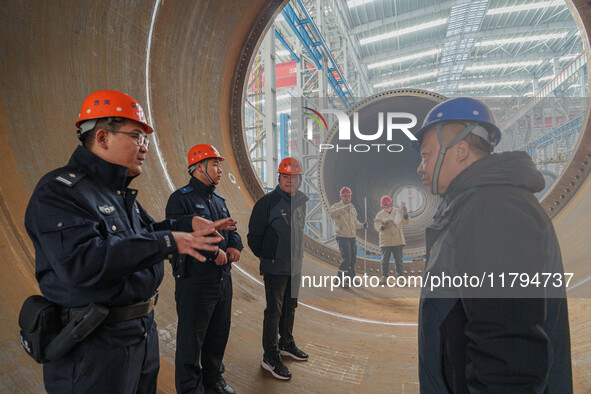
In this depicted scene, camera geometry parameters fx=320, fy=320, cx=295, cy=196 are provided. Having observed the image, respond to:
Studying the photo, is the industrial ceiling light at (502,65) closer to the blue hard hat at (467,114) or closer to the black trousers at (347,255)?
the black trousers at (347,255)

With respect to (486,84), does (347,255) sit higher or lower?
lower

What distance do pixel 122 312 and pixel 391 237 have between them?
3.53 meters

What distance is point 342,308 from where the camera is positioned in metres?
3.37

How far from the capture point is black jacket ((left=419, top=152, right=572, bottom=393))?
28.8 inches

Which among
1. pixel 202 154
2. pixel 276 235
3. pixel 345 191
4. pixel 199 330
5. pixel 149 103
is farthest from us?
pixel 345 191

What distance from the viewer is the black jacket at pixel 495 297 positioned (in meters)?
0.73

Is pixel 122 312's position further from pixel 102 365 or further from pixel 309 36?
pixel 309 36

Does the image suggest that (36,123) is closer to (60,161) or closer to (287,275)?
(60,161)

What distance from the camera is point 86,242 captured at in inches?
39.4

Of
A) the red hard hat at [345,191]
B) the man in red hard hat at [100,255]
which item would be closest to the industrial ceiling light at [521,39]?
the red hard hat at [345,191]

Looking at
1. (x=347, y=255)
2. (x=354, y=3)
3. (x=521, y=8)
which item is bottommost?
(x=347, y=255)

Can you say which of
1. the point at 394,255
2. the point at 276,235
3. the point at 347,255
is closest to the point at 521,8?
the point at 394,255

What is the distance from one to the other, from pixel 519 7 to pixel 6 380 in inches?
567

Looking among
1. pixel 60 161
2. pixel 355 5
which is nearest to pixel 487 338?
pixel 60 161
